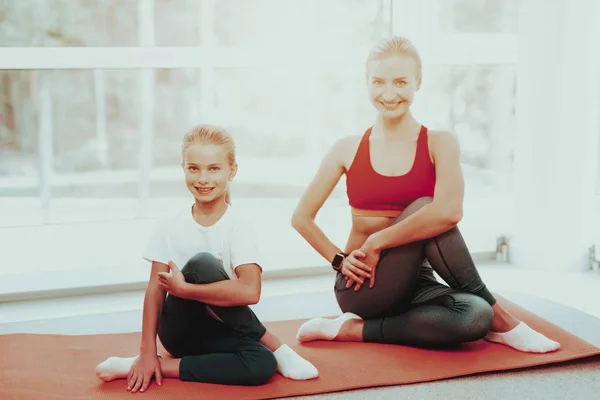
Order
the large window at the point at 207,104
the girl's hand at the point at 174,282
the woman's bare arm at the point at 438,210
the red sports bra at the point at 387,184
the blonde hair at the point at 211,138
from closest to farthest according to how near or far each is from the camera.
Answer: the girl's hand at the point at 174,282, the blonde hair at the point at 211,138, the woman's bare arm at the point at 438,210, the red sports bra at the point at 387,184, the large window at the point at 207,104

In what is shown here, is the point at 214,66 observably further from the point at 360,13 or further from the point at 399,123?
the point at 399,123

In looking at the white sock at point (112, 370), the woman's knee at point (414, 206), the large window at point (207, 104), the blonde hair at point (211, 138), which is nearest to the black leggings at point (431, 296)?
the woman's knee at point (414, 206)

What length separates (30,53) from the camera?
2801 millimetres

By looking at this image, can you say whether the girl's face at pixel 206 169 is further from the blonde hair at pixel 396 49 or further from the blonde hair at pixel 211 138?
the blonde hair at pixel 396 49

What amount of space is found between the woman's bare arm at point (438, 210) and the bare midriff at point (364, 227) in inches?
3.5

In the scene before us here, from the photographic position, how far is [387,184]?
212cm

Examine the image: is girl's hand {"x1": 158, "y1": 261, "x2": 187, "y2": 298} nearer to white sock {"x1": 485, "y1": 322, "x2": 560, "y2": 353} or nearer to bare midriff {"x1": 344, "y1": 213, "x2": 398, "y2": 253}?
bare midriff {"x1": 344, "y1": 213, "x2": 398, "y2": 253}

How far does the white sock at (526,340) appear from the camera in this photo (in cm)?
206

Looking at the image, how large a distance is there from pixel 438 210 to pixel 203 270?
2.07 feet

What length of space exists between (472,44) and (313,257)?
1.09 metres

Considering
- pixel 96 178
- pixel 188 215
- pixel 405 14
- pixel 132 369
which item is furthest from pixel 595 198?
pixel 96 178

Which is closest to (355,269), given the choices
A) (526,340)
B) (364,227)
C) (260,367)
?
(364,227)

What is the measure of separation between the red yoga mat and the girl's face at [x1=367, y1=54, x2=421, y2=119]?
661mm

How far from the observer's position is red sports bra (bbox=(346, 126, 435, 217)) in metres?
2.12
